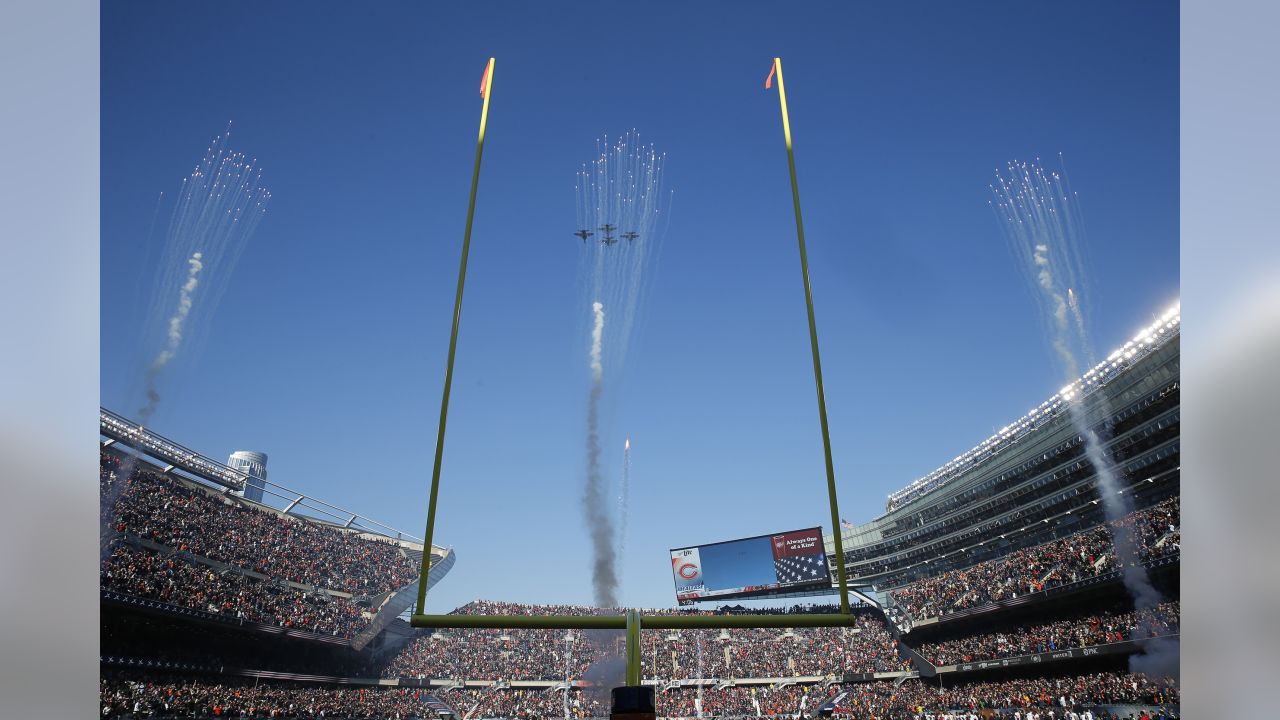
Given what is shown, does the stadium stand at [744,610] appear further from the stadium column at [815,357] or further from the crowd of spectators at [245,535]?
the stadium column at [815,357]

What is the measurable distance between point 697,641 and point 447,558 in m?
14.1

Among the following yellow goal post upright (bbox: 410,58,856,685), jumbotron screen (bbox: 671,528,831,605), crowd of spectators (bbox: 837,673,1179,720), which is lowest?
crowd of spectators (bbox: 837,673,1179,720)

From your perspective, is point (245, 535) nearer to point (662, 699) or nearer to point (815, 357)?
point (662, 699)

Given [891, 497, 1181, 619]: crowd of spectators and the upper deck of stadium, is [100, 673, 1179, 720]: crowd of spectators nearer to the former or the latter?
[891, 497, 1181, 619]: crowd of spectators

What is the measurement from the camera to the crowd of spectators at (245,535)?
26234 mm

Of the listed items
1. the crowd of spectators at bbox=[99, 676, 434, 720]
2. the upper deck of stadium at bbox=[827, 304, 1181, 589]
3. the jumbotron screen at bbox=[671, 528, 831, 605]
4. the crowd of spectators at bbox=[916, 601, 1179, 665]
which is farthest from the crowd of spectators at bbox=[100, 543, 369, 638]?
the upper deck of stadium at bbox=[827, 304, 1181, 589]

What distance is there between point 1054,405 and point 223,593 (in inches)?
1342

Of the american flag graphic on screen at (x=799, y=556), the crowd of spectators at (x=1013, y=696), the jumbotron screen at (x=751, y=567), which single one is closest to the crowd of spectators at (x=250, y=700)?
the jumbotron screen at (x=751, y=567)

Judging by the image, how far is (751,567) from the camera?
37750mm

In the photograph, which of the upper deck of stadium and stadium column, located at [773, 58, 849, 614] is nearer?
stadium column, located at [773, 58, 849, 614]

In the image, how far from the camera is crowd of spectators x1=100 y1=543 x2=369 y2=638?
78.1ft

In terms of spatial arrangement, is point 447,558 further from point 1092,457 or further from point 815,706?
point 1092,457

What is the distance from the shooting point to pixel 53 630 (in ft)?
15.7

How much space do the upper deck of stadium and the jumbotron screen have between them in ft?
22.7
